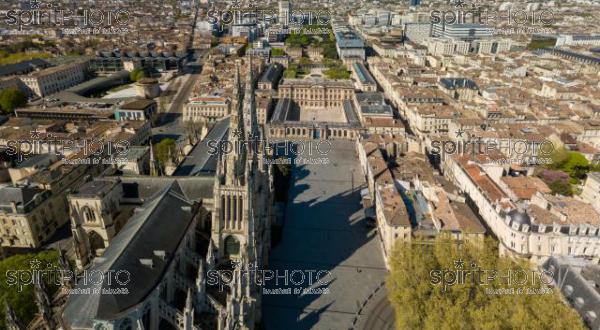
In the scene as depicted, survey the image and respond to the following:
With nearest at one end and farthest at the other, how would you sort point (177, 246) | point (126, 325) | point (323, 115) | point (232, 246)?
1. point (126, 325)
2. point (177, 246)
3. point (232, 246)
4. point (323, 115)

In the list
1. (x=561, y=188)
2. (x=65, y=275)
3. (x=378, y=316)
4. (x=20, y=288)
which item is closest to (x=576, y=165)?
(x=561, y=188)

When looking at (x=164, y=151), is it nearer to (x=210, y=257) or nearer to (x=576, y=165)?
(x=210, y=257)

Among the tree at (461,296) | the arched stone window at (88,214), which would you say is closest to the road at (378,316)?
the tree at (461,296)

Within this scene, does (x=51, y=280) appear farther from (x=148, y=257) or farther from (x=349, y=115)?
(x=349, y=115)

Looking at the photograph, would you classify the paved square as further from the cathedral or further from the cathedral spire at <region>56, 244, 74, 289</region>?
the cathedral spire at <region>56, 244, 74, 289</region>

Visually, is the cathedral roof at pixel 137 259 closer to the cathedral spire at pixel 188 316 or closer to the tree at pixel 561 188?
the cathedral spire at pixel 188 316

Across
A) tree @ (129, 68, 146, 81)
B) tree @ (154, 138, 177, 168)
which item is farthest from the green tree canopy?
tree @ (129, 68, 146, 81)

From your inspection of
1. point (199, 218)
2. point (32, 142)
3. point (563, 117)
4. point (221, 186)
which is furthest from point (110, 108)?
point (563, 117)
